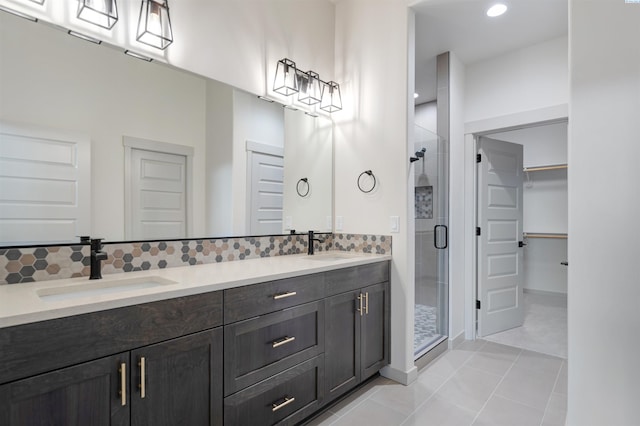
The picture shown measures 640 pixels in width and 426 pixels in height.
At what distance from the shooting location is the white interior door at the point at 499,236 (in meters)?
3.39

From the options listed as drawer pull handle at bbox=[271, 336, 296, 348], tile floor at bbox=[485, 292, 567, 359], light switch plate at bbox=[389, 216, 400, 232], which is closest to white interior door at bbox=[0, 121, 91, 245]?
drawer pull handle at bbox=[271, 336, 296, 348]

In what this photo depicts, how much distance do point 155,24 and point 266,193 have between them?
3.99ft

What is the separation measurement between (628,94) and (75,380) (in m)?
2.43

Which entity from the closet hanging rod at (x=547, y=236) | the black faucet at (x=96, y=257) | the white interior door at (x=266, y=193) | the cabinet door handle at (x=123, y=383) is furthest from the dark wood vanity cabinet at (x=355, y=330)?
the closet hanging rod at (x=547, y=236)

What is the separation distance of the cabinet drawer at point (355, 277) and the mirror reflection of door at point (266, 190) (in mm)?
678

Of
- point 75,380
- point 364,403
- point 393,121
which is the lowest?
point 364,403

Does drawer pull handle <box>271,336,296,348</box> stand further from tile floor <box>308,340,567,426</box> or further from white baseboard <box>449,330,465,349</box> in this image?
white baseboard <box>449,330,465,349</box>

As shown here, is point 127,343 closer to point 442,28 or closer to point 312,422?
point 312,422

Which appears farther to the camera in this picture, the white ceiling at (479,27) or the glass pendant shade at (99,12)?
the white ceiling at (479,27)

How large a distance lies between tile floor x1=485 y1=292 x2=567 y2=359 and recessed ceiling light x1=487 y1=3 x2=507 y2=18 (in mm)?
3041

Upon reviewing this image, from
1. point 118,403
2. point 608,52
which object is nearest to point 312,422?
point 118,403

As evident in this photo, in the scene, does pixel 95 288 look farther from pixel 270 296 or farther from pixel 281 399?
pixel 281 399

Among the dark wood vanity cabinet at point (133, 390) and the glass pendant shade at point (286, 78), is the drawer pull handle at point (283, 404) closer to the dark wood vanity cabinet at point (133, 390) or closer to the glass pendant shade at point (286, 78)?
the dark wood vanity cabinet at point (133, 390)

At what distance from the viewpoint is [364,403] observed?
2.11 meters
